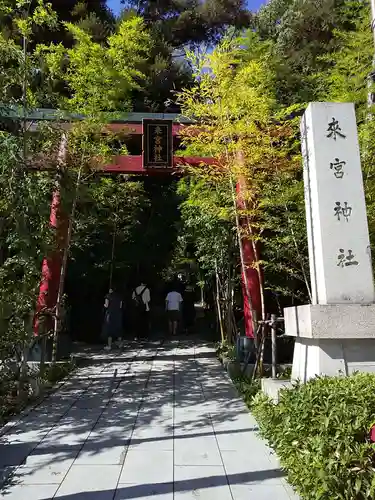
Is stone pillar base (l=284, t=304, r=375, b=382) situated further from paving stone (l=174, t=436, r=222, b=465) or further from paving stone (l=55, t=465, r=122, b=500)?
paving stone (l=55, t=465, r=122, b=500)

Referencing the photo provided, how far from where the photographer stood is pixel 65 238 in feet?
24.0

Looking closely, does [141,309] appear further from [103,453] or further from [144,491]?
[144,491]

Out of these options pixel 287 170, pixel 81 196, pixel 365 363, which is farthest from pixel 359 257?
pixel 81 196

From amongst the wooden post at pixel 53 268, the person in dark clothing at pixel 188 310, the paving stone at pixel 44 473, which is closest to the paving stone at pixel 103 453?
the paving stone at pixel 44 473

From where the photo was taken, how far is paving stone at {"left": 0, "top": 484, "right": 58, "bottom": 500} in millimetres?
2734

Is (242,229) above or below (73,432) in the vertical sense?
above

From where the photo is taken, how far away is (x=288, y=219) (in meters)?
6.20

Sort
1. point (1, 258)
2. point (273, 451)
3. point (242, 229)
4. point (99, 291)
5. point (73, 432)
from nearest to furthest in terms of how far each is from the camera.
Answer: point (273, 451) < point (73, 432) < point (1, 258) < point (242, 229) < point (99, 291)

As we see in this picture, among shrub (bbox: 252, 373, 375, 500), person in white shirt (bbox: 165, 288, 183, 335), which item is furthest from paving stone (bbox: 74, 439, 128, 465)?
person in white shirt (bbox: 165, 288, 183, 335)

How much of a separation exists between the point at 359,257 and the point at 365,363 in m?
0.93

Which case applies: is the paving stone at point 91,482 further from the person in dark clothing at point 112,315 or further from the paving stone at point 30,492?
the person in dark clothing at point 112,315

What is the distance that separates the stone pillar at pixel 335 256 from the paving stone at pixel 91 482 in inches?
73.7

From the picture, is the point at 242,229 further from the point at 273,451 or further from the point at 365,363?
the point at 273,451

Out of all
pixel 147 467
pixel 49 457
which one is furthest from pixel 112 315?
pixel 147 467
